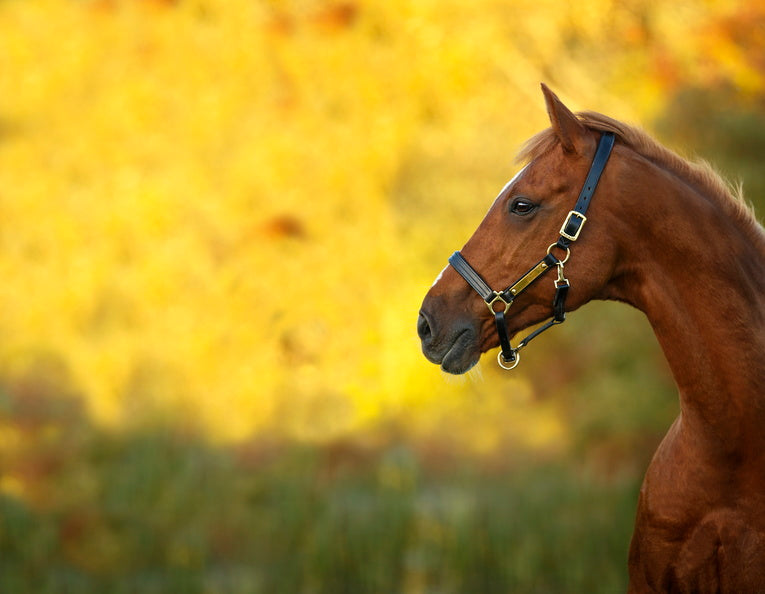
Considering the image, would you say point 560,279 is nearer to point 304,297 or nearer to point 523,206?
point 523,206

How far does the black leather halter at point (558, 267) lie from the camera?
96.8 inches

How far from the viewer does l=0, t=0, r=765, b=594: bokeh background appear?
6199 millimetres

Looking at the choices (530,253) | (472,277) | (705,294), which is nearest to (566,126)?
(530,253)

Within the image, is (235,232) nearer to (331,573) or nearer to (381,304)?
(381,304)

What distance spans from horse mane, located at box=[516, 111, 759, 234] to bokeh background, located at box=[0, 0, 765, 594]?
2.77 meters

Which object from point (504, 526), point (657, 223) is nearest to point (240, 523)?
point (504, 526)

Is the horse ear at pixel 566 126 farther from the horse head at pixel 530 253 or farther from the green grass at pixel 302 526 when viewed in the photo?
the green grass at pixel 302 526

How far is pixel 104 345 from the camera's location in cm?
736

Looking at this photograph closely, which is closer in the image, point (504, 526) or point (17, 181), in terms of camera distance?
point (504, 526)

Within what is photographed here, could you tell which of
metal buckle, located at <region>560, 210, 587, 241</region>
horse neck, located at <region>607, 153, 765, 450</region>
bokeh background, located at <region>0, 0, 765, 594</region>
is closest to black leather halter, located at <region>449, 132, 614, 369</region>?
metal buckle, located at <region>560, 210, 587, 241</region>

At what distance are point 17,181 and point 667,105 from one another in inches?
224

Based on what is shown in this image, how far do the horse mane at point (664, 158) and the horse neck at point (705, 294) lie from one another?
3cm

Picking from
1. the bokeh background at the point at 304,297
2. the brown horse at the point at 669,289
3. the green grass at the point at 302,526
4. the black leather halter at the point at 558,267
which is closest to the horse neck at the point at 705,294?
the brown horse at the point at 669,289

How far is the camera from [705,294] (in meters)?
2.45
